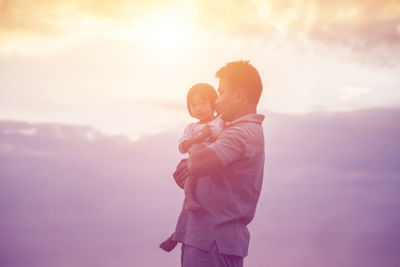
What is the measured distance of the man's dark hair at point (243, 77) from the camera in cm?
368

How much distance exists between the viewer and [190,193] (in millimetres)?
3529

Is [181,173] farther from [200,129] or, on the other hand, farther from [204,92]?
[204,92]

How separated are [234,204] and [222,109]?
832mm

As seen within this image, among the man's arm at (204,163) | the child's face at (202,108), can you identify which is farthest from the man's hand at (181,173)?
the child's face at (202,108)

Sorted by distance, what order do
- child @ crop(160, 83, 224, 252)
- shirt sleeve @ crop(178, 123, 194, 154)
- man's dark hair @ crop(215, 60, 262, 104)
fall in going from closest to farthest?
man's dark hair @ crop(215, 60, 262, 104), child @ crop(160, 83, 224, 252), shirt sleeve @ crop(178, 123, 194, 154)

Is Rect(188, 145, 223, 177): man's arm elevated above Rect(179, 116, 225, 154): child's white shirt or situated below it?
below

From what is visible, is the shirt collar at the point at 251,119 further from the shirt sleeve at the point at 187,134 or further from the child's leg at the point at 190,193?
the shirt sleeve at the point at 187,134

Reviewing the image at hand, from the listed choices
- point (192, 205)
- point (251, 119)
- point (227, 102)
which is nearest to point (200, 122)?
point (227, 102)

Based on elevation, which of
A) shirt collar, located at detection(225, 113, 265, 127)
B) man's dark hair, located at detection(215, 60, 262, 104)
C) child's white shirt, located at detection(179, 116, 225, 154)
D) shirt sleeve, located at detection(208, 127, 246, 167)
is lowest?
shirt sleeve, located at detection(208, 127, 246, 167)

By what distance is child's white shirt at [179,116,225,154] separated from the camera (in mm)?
4000

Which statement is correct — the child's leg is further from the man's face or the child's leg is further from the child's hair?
the child's hair

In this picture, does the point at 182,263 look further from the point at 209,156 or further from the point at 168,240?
the point at 209,156

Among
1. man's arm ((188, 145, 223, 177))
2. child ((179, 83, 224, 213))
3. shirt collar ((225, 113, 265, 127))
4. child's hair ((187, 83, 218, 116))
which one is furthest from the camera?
child's hair ((187, 83, 218, 116))

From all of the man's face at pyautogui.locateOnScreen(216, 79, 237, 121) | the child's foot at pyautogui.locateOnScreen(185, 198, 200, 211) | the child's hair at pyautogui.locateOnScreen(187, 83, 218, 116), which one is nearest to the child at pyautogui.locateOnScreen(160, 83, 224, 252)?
the child's hair at pyautogui.locateOnScreen(187, 83, 218, 116)
